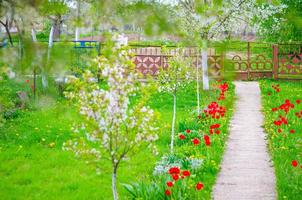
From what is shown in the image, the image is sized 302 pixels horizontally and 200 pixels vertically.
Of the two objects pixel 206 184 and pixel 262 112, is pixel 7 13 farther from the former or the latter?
pixel 262 112

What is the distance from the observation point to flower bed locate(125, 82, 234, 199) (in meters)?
6.21

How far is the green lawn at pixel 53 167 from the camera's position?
720 centimetres

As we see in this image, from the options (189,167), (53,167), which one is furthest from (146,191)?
(53,167)

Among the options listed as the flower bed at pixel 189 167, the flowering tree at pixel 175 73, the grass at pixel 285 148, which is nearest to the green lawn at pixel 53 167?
the flower bed at pixel 189 167

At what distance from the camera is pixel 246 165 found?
827 centimetres

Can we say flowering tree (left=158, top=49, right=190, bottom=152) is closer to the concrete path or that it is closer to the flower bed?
the flower bed

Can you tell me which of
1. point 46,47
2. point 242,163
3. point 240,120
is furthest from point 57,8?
point 240,120

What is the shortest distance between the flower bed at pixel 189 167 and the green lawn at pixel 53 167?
0.05m

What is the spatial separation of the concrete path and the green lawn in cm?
18

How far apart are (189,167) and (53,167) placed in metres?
2.25

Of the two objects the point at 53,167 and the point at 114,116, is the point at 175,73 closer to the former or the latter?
the point at 53,167

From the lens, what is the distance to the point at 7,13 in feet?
7.27

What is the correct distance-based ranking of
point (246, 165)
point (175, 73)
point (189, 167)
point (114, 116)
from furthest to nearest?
point (175, 73), point (246, 165), point (189, 167), point (114, 116)

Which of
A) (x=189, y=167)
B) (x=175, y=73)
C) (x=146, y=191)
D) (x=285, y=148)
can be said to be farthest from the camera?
(x=175, y=73)
